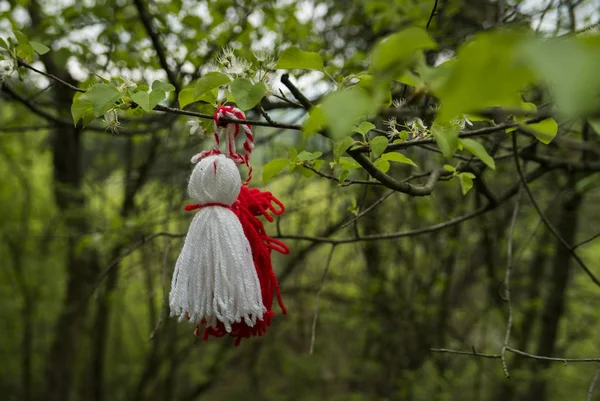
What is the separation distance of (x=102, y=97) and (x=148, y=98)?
0.06 metres

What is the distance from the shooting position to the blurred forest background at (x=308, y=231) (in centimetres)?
194

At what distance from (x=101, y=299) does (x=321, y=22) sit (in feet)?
6.69

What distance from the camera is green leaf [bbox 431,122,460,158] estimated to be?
24.1 inches

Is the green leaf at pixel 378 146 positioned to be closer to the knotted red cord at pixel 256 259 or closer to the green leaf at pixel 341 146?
the green leaf at pixel 341 146

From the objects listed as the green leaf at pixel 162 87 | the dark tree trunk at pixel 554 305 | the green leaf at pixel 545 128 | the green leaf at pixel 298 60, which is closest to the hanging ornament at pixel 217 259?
the green leaf at pixel 162 87

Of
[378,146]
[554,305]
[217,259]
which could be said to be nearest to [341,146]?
[378,146]

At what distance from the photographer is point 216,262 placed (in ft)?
2.84

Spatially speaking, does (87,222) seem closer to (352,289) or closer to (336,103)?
(352,289)

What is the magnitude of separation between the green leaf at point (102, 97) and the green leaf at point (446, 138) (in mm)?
432

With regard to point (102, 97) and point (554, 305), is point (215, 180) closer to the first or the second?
point (102, 97)

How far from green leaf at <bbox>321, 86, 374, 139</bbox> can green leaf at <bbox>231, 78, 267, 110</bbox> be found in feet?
0.78

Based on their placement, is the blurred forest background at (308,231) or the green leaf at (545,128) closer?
the green leaf at (545,128)

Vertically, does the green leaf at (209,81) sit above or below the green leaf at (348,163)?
above

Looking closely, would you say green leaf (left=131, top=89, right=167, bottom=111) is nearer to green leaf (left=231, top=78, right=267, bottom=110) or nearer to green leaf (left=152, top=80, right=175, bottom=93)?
green leaf (left=152, top=80, right=175, bottom=93)
